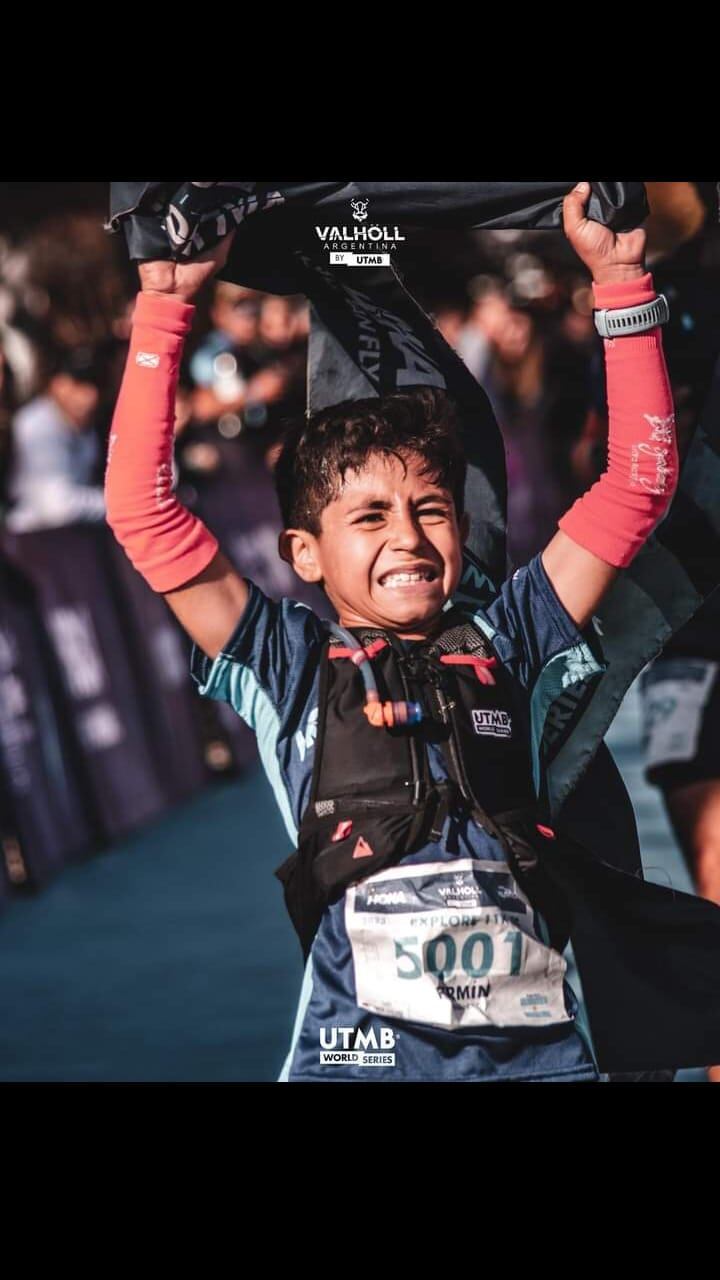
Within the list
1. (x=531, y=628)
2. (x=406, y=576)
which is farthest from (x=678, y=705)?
(x=406, y=576)

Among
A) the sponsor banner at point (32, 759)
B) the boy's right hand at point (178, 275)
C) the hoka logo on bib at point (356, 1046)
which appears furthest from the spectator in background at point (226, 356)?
the hoka logo on bib at point (356, 1046)

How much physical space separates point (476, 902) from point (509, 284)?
2238 mm

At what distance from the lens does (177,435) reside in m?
6.64

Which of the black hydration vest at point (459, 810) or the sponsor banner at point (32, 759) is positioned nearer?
the black hydration vest at point (459, 810)

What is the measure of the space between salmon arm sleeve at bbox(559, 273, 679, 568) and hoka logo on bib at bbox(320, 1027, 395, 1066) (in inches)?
40.0

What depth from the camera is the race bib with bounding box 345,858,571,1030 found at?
134 inches

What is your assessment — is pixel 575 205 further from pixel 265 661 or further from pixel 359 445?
pixel 265 661

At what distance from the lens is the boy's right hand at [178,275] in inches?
A: 137

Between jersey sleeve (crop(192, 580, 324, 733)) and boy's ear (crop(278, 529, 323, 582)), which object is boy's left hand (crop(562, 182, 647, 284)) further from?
jersey sleeve (crop(192, 580, 324, 733))

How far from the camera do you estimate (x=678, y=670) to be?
461 cm

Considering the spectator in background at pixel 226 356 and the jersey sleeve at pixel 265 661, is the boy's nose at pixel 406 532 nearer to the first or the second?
the jersey sleeve at pixel 265 661

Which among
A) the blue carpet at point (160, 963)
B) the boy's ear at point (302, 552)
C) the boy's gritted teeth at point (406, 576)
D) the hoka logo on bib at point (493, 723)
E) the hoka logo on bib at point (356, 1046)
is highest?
the boy's ear at point (302, 552)

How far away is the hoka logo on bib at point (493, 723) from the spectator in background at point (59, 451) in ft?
8.18

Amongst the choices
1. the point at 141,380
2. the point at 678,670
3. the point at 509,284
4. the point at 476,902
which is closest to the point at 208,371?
the point at 509,284
